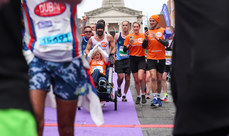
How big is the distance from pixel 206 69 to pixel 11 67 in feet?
3.03

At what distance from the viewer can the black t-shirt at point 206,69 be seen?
5.61 feet

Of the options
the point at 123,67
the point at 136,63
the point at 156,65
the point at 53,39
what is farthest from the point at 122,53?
the point at 53,39

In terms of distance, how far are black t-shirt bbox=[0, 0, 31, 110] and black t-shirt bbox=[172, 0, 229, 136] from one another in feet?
2.67

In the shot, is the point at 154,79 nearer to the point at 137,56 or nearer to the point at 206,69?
the point at 137,56

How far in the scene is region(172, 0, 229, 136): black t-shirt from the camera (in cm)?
171

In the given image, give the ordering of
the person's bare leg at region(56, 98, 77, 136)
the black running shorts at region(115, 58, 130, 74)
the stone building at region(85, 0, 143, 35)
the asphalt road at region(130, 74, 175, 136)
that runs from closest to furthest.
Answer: the person's bare leg at region(56, 98, 77, 136), the asphalt road at region(130, 74, 175, 136), the black running shorts at region(115, 58, 130, 74), the stone building at region(85, 0, 143, 35)

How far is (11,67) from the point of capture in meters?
1.46

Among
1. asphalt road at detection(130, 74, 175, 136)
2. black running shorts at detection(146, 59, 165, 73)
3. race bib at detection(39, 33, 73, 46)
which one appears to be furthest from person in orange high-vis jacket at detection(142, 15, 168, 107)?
race bib at detection(39, 33, 73, 46)

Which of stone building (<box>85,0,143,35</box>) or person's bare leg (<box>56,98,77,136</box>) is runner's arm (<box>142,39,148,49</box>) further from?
stone building (<box>85,0,143,35</box>)

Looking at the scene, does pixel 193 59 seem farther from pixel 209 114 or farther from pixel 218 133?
pixel 218 133

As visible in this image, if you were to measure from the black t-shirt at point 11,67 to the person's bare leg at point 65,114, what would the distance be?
4.71ft

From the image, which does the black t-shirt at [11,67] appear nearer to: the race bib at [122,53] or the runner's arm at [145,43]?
the runner's arm at [145,43]

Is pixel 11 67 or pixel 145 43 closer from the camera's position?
pixel 11 67

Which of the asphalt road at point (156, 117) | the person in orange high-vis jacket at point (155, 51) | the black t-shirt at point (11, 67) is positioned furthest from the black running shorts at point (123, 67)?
the black t-shirt at point (11, 67)
